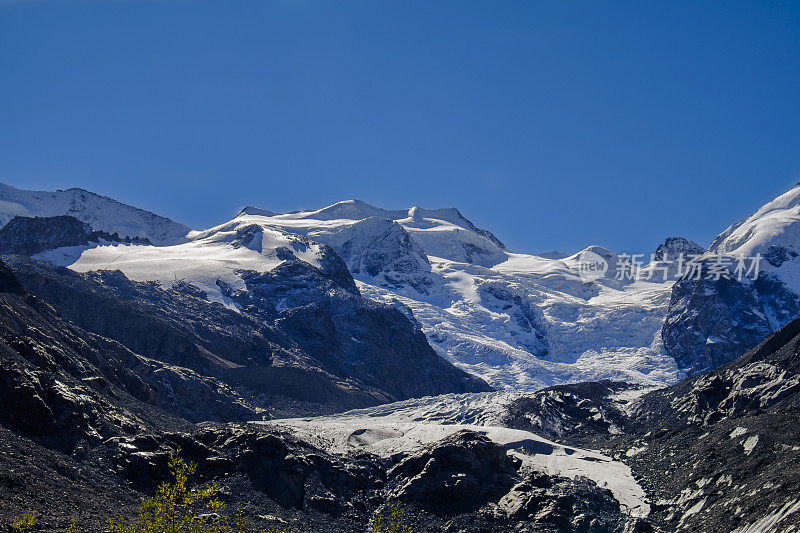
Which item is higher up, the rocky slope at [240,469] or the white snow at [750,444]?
the white snow at [750,444]

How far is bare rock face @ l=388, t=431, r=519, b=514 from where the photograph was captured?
8575cm

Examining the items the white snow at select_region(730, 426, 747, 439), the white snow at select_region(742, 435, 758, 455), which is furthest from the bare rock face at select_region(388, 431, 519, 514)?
the white snow at select_region(730, 426, 747, 439)

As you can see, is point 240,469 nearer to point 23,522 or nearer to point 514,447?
point 514,447

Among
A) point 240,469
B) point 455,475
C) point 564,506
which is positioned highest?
point 455,475

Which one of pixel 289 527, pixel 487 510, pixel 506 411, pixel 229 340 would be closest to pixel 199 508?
pixel 289 527

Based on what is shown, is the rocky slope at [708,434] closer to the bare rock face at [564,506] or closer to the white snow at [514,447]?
the white snow at [514,447]

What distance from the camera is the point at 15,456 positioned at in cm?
7006

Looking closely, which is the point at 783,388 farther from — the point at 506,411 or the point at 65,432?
the point at 65,432

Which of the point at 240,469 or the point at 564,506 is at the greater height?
the point at 240,469

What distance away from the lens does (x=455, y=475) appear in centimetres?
8800

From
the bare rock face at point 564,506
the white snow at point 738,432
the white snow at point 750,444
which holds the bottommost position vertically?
the bare rock face at point 564,506

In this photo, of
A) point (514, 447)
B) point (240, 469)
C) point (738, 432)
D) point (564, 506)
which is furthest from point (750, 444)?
point (240, 469)

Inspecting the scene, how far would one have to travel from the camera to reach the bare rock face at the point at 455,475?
85.8m

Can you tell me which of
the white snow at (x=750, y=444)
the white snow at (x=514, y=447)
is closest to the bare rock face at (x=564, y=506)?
the white snow at (x=514, y=447)
